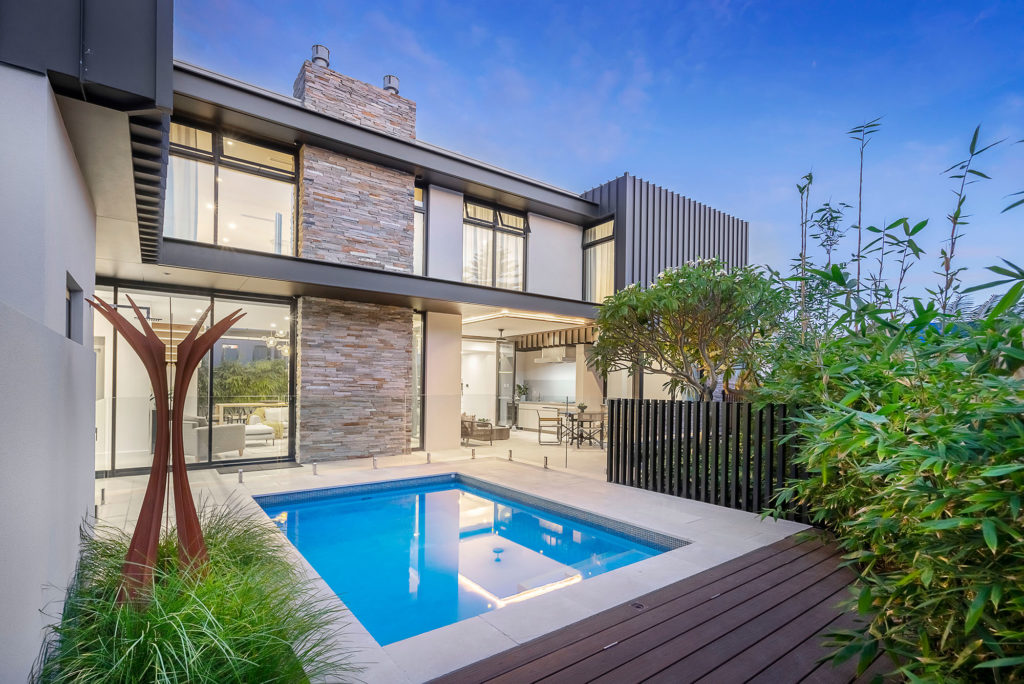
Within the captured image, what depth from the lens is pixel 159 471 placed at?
8.71 feet

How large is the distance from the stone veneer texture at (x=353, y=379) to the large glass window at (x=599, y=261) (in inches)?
204

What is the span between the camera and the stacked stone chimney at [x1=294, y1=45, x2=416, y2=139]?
8.69 meters

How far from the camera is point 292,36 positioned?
64.6 ft

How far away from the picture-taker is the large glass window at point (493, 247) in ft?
34.4

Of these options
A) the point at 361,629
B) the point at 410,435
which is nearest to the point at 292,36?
the point at 410,435

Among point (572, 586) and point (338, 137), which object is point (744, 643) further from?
point (338, 137)

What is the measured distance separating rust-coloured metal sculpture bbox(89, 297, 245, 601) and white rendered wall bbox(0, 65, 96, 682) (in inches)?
10.8

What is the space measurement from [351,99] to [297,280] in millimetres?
4218

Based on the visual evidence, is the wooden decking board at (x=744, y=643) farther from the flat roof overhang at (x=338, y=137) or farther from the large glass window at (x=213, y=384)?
the flat roof overhang at (x=338, y=137)

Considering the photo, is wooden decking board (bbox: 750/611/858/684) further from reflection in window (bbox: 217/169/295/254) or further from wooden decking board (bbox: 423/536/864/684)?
reflection in window (bbox: 217/169/295/254)

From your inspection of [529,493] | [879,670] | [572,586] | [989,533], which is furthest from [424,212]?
[989,533]

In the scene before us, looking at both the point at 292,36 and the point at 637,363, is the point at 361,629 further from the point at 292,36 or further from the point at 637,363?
the point at 292,36

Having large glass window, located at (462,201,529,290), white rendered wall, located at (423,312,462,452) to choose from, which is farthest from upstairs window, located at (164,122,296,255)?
large glass window, located at (462,201,529,290)

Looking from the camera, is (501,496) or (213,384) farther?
(213,384)
